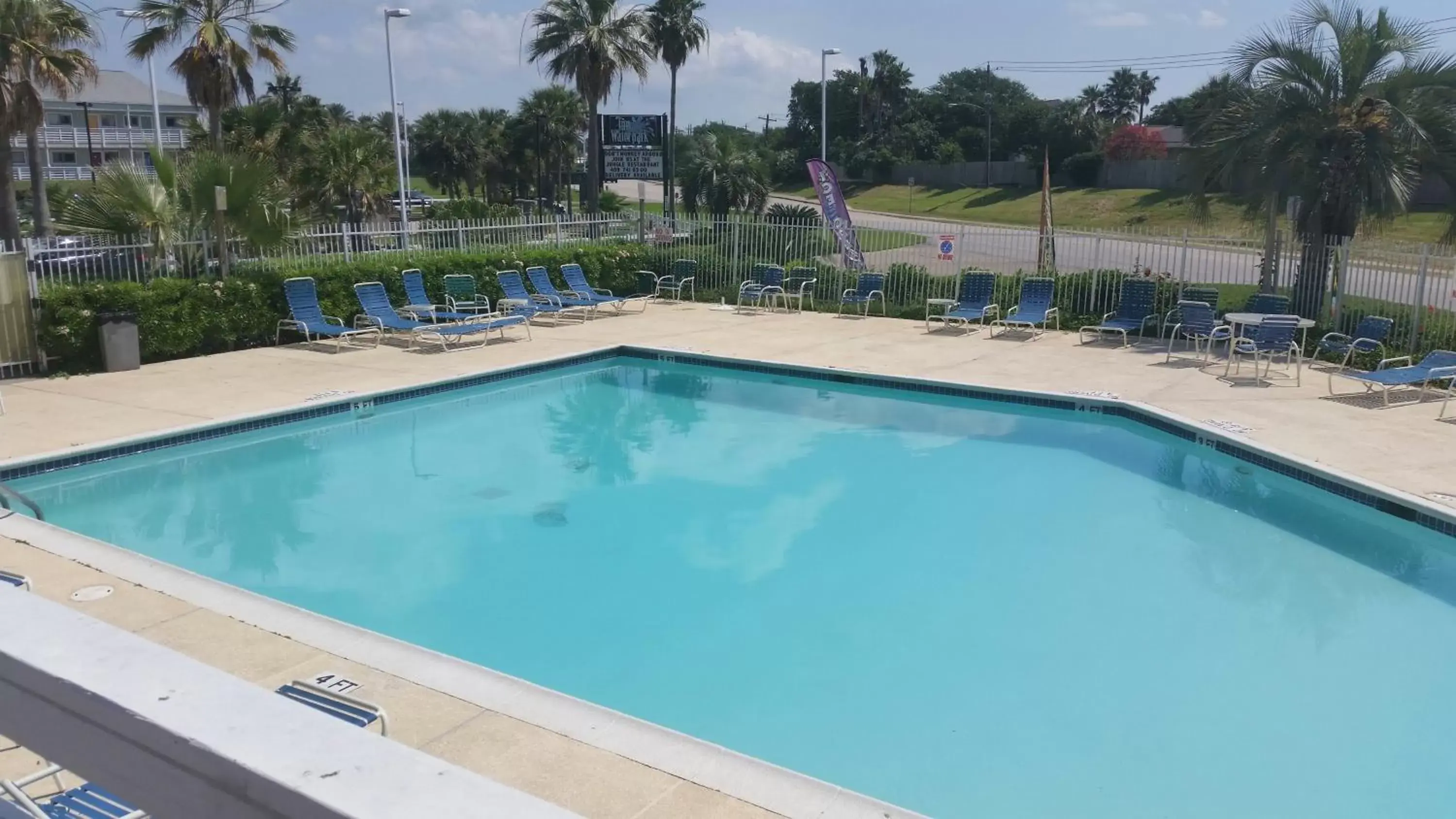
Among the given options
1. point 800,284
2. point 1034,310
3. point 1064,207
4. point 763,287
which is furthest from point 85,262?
point 1064,207

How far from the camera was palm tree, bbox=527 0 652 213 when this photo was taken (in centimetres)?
2608

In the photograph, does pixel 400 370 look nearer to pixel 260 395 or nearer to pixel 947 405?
pixel 260 395

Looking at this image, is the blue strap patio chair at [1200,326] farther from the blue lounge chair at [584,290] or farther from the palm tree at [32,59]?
the palm tree at [32,59]

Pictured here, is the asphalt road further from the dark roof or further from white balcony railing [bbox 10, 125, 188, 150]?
the dark roof

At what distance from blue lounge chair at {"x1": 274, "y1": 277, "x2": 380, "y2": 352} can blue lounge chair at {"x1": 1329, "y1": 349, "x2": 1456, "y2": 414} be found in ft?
40.6

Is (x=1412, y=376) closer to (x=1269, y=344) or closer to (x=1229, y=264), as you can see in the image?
(x=1269, y=344)

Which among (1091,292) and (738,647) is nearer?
(738,647)

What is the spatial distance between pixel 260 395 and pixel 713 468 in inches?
207

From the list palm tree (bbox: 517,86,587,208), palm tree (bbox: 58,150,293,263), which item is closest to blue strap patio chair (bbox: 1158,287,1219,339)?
palm tree (bbox: 58,150,293,263)

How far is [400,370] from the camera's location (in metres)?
13.2

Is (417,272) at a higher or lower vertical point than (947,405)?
higher

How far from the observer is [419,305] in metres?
15.7

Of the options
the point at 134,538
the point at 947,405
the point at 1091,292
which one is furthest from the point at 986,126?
the point at 134,538

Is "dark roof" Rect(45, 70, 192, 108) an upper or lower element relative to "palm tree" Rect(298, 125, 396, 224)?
upper
